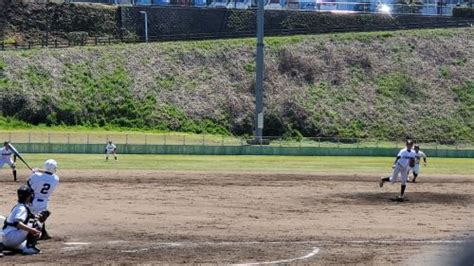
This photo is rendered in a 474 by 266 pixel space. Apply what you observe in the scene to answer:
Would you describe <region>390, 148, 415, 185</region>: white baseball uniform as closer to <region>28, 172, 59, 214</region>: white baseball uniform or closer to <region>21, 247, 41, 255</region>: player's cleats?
<region>28, 172, 59, 214</region>: white baseball uniform

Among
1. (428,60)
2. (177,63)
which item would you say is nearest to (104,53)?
(177,63)

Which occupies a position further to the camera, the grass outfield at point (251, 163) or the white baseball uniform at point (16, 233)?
the grass outfield at point (251, 163)

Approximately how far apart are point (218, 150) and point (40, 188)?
3828 centimetres

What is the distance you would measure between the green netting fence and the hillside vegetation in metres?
15.3

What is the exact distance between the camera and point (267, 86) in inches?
3187

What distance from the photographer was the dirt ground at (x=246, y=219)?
17859 millimetres

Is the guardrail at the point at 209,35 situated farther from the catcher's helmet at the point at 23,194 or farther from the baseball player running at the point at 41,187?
the catcher's helmet at the point at 23,194

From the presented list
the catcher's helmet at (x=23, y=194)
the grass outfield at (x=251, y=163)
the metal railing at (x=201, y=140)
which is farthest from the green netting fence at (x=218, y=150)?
the catcher's helmet at (x=23, y=194)

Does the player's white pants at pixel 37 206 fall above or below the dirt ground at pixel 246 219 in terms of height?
above

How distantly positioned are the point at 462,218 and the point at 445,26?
237 feet

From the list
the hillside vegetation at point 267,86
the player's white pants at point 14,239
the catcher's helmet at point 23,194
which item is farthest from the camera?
the hillside vegetation at point 267,86

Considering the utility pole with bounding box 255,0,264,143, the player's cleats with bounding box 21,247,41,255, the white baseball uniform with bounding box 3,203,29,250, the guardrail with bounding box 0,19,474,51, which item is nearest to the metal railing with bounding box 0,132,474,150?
the utility pole with bounding box 255,0,264,143

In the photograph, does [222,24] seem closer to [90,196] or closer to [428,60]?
[428,60]

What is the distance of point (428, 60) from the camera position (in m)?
86.7
